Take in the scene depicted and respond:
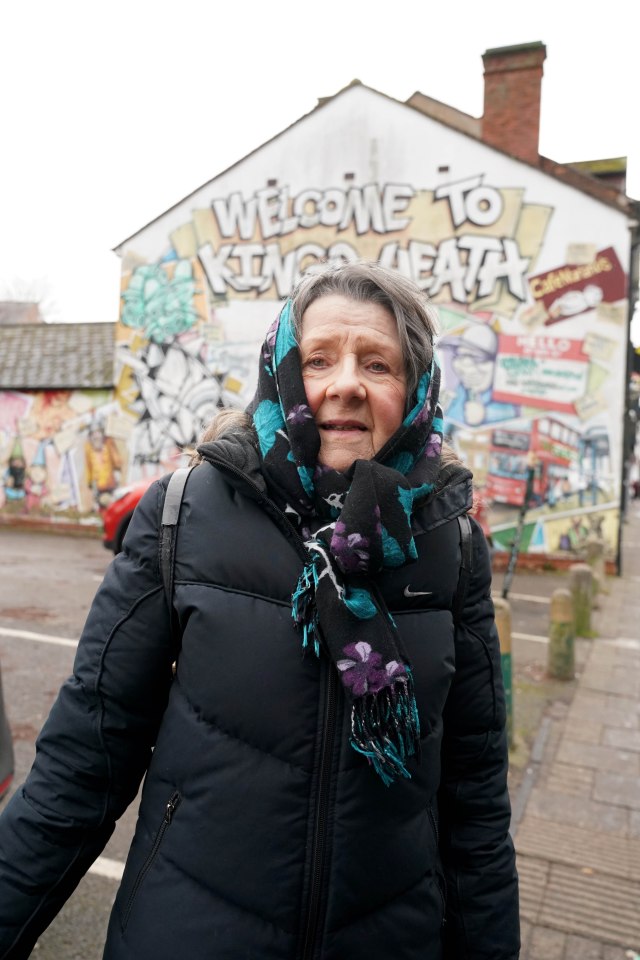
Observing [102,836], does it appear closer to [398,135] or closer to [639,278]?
[398,135]

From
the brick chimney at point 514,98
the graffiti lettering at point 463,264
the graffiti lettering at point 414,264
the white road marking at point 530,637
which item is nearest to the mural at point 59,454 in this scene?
the graffiti lettering at point 414,264

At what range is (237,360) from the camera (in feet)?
48.4

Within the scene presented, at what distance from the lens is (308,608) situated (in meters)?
1.49

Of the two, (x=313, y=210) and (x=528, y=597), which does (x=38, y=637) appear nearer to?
(x=528, y=597)

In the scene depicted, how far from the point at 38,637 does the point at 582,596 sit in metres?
6.14

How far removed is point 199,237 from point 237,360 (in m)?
2.67

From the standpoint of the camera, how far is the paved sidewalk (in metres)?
3.32

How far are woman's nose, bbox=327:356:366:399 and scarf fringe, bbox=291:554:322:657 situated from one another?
14.3 inches

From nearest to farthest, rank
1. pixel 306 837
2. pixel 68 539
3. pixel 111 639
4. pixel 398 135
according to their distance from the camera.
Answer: pixel 306 837, pixel 111 639, pixel 398 135, pixel 68 539

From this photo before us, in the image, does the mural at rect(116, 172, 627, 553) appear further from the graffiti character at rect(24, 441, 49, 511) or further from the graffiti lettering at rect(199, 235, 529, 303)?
the graffiti character at rect(24, 441, 49, 511)

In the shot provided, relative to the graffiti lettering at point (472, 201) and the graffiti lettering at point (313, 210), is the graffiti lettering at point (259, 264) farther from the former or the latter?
the graffiti lettering at point (472, 201)

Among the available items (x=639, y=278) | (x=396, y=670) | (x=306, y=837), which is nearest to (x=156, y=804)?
(x=306, y=837)

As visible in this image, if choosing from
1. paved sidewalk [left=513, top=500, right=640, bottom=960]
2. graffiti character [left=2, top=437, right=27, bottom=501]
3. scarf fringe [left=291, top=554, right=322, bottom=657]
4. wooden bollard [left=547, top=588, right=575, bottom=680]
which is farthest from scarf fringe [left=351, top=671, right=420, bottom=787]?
graffiti character [left=2, top=437, right=27, bottom=501]

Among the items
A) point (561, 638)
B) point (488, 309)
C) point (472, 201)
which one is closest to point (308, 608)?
point (561, 638)
